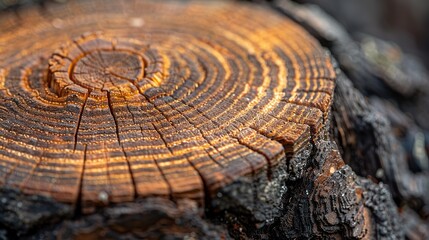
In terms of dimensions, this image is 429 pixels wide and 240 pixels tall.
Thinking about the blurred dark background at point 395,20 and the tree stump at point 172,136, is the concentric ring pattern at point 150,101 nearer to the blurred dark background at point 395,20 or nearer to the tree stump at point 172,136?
the tree stump at point 172,136

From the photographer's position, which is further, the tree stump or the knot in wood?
the knot in wood

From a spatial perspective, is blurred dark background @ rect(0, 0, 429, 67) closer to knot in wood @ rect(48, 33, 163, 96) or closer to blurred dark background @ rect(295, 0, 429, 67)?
blurred dark background @ rect(295, 0, 429, 67)

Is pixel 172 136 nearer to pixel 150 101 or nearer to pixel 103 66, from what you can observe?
pixel 150 101

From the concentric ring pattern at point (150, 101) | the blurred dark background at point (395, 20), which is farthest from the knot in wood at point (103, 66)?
the blurred dark background at point (395, 20)

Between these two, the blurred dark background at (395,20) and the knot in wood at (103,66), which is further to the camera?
the blurred dark background at (395,20)

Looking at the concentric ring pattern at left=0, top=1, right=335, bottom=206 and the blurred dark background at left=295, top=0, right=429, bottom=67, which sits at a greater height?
the blurred dark background at left=295, top=0, right=429, bottom=67

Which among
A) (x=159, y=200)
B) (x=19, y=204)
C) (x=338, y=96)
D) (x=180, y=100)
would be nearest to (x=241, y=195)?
(x=159, y=200)

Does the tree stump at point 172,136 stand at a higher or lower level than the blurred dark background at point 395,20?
lower

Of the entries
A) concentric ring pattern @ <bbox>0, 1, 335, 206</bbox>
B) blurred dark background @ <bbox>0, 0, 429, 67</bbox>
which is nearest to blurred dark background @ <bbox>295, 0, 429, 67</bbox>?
blurred dark background @ <bbox>0, 0, 429, 67</bbox>
